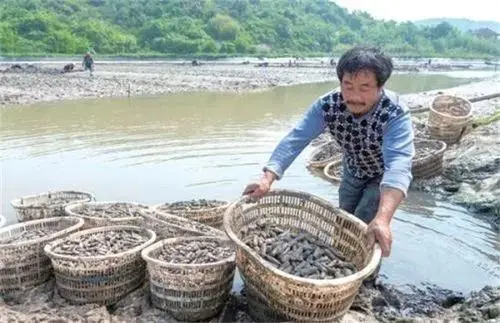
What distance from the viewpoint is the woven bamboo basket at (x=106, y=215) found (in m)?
5.01

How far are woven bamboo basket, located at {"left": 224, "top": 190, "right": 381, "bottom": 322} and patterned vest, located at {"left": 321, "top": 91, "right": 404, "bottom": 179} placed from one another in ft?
1.56

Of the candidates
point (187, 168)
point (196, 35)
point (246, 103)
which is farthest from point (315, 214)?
point (196, 35)

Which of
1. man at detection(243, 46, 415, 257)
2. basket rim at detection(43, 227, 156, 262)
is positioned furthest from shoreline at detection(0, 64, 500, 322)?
man at detection(243, 46, 415, 257)

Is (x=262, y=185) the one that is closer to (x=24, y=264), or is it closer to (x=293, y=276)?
(x=293, y=276)

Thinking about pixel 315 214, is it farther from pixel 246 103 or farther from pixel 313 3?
pixel 313 3

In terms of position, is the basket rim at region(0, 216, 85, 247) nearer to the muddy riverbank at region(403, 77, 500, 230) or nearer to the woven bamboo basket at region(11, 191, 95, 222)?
the woven bamboo basket at region(11, 191, 95, 222)

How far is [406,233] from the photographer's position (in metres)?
6.32

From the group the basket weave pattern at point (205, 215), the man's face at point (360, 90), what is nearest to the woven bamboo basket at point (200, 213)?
the basket weave pattern at point (205, 215)

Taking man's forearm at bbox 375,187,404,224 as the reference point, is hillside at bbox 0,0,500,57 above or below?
above

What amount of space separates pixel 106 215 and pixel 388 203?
3.07m

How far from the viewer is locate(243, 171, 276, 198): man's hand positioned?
397 cm

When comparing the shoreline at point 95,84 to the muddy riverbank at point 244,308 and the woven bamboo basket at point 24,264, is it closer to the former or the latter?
the woven bamboo basket at point 24,264

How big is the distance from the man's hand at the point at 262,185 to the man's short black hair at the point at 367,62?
94 cm

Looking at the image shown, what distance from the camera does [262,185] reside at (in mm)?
3965
